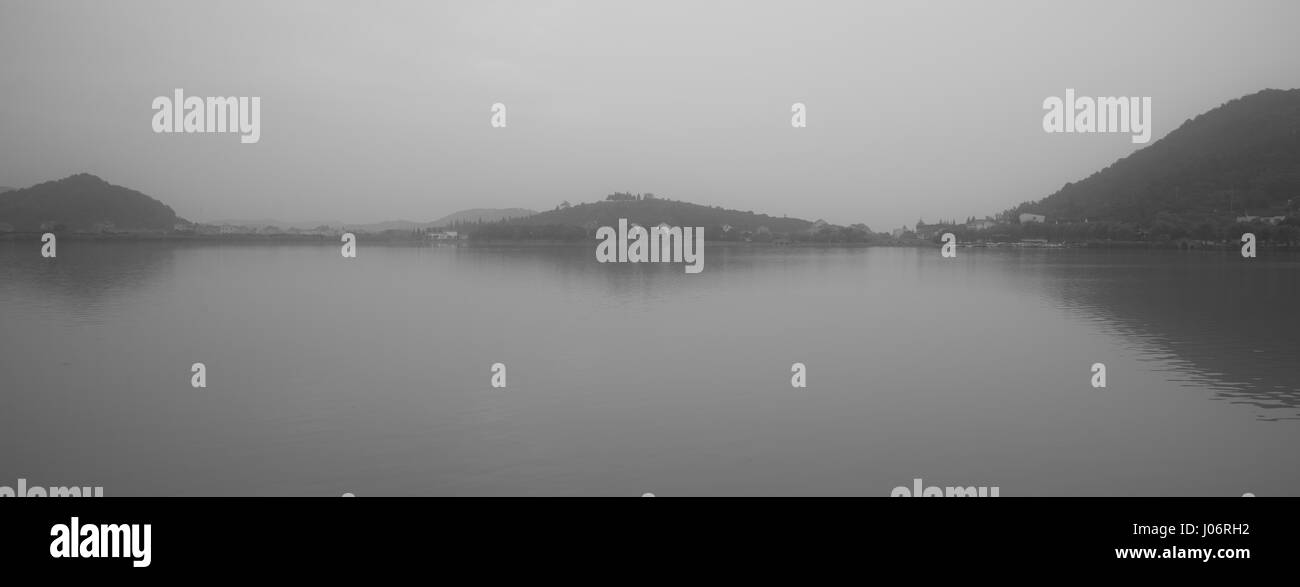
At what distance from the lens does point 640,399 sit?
11.0 meters

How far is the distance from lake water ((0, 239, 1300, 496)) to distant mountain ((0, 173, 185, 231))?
266 ft

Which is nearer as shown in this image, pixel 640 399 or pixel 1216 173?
pixel 640 399

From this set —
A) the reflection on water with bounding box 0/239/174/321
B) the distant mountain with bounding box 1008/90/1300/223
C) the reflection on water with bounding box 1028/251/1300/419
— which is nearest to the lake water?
the reflection on water with bounding box 1028/251/1300/419

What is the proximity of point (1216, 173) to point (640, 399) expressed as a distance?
102854mm

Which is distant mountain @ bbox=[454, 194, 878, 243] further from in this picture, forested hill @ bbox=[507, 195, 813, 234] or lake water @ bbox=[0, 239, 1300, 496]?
lake water @ bbox=[0, 239, 1300, 496]

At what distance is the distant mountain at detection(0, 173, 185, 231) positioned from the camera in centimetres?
8750

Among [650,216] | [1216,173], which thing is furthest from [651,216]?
[1216,173]

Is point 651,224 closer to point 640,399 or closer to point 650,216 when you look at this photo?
point 650,216

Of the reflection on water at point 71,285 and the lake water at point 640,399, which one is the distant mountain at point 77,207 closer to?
the reflection on water at point 71,285

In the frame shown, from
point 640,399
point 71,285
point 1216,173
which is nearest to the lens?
point 640,399
